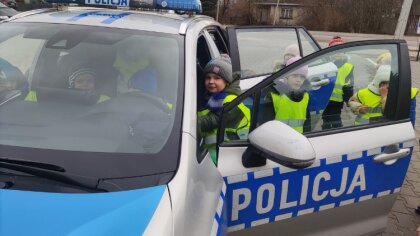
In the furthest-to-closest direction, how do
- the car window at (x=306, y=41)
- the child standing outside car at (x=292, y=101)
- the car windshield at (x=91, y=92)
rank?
the car window at (x=306, y=41) < the child standing outside car at (x=292, y=101) < the car windshield at (x=91, y=92)

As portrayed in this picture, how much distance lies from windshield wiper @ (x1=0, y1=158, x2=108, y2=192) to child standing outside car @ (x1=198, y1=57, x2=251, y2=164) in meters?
0.65

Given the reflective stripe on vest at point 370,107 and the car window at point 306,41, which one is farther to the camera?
the car window at point 306,41

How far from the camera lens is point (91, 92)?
194 cm

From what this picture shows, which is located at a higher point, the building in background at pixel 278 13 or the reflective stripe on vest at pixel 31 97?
the reflective stripe on vest at pixel 31 97

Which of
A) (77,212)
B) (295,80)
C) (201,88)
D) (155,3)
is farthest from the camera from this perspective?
(155,3)

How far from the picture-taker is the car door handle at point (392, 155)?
2.27 m

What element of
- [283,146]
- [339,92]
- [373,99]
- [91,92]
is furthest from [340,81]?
[91,92]

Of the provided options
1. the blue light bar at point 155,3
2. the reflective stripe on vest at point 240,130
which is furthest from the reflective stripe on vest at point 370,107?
the blue light bar at point 155,3

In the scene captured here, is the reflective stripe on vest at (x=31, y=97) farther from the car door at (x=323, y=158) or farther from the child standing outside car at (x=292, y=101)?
the child standing outside car at (x=292, y=101)

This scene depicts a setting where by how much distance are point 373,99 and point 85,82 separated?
165cm

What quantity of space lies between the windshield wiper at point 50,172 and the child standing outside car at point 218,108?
0.65m

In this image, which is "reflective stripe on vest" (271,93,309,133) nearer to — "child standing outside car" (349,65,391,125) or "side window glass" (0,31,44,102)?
"child standing outside car" (349,65,391,125)

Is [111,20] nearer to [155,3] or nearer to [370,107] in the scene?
[155,3]

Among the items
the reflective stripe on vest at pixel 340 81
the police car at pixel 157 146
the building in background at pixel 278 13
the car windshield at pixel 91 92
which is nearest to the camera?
the police car at pixel 157 146
